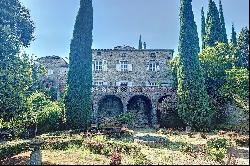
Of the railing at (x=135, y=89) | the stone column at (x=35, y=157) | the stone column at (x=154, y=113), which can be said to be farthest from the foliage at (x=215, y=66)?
the stone column at (x=35, y=157)

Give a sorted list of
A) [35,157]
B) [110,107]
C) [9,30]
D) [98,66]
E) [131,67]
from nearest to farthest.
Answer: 1. [35,157]
2. [9,30]
3. [110,107]
4. [131,67]
5. [98,66]

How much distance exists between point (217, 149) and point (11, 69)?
15050mm

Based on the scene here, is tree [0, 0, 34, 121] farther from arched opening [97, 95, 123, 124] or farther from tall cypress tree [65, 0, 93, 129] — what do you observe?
arched opening [97, 95, 123, 124]

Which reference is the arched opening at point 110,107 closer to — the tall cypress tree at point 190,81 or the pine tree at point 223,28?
the tall cypress tree at point 190,81

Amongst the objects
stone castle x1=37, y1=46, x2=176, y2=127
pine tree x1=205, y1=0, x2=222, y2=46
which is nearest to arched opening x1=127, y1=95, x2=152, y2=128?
stone castle x1=37, y1=46, x2=176, y2=127

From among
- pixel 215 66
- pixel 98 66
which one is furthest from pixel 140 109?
pixel 215 66

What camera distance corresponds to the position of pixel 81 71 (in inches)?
1361

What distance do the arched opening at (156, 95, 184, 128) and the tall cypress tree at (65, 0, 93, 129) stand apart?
27.3 feet

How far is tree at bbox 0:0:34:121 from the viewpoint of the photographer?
74.1 feet

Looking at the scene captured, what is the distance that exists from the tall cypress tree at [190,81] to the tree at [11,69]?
16.1 m

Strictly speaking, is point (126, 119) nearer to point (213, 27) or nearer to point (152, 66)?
point (152, 66)

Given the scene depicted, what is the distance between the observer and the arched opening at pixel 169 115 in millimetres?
35281

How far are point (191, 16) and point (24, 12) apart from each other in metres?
18.3

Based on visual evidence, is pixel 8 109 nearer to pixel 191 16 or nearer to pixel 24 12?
pixel 24 12
